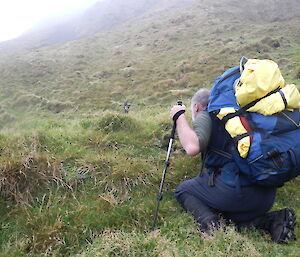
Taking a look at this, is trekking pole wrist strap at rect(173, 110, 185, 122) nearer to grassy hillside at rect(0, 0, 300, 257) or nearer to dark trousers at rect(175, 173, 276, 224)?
dark trousers at rect(175, 173, 276, 224)

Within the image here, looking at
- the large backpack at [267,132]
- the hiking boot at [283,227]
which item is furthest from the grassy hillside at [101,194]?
the large backpack at [267,132]

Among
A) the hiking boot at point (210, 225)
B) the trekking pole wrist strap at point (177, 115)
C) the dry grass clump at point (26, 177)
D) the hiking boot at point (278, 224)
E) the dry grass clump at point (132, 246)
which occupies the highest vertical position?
the trekking pole wrist strap at point (177, 115)

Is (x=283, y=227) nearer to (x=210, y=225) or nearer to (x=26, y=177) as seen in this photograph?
(x=210, y=225)

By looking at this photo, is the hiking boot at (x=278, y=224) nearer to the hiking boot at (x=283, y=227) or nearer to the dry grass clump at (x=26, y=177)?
the hiking boot at (x=283, y=227)

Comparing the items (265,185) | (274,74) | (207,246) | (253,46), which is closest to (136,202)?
(207,246)

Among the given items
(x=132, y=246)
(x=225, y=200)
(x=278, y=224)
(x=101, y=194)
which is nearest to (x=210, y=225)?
(x=225, y=200)

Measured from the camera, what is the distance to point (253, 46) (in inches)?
951

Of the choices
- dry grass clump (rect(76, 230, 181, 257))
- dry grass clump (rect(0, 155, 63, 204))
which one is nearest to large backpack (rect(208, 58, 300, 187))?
dry grass clump (rect(76, 230, 181, 257))

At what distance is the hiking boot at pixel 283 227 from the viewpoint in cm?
421

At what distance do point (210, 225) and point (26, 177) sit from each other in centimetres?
296

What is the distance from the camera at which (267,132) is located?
12.2 ft

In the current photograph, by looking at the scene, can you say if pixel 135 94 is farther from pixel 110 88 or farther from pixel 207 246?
pixel 207 246

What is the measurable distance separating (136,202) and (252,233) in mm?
1798

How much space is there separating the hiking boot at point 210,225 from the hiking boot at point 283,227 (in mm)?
767
